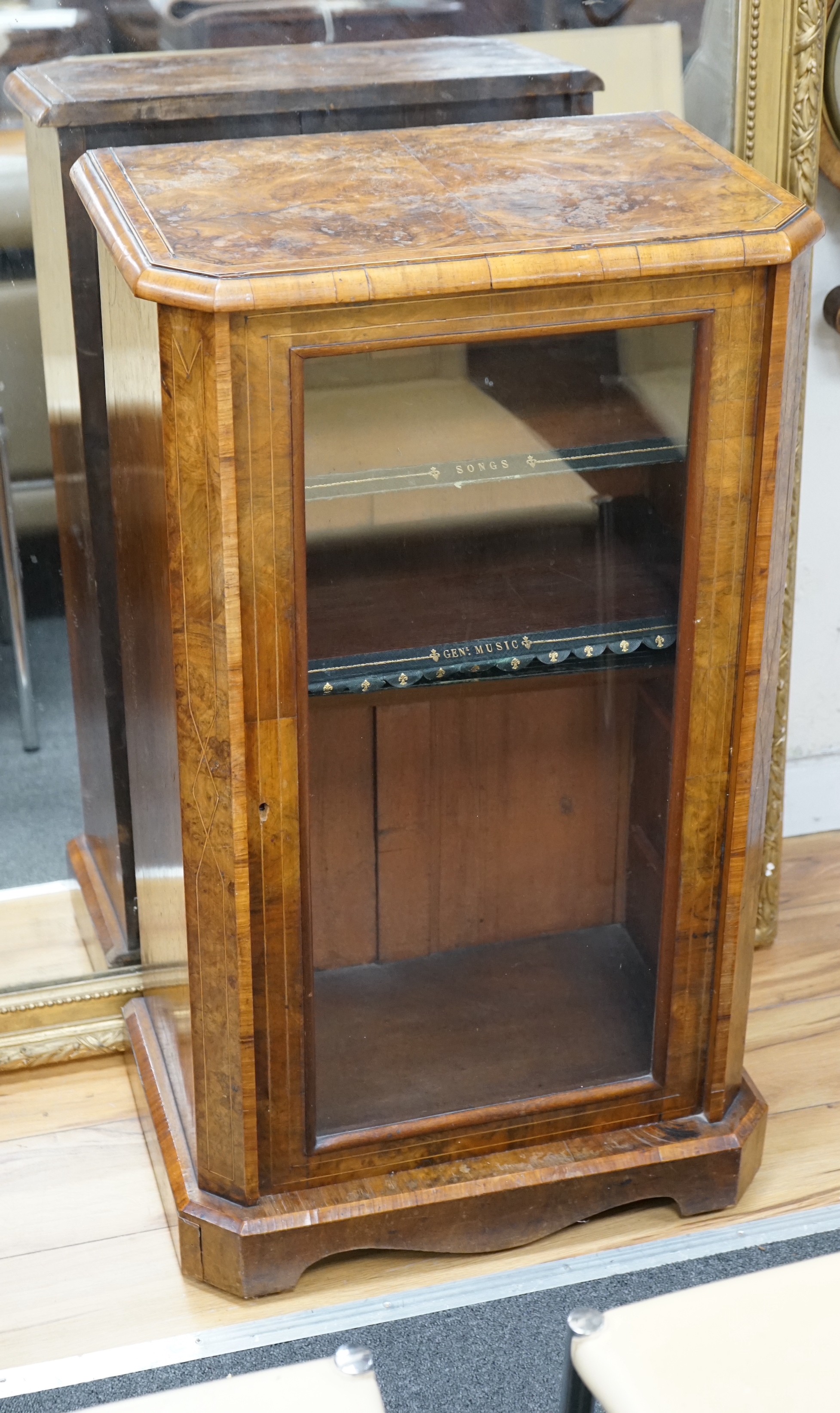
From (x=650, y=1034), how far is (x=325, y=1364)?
594mm

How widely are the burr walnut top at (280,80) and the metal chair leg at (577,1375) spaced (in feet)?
3.60

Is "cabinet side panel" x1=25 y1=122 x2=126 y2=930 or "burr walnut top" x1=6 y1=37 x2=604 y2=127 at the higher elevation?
"burr walnut top" x1=6 y1=37 x2=604 y2=127

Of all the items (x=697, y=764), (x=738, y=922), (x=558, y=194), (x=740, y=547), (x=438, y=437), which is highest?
(x=558, y=194)

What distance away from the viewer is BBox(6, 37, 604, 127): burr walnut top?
147 cm

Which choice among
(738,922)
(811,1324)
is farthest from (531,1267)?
(811,1324)

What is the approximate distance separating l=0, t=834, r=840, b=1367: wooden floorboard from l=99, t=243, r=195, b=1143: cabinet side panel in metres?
0.15

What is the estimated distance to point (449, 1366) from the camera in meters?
1.47

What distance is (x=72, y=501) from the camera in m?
1.65

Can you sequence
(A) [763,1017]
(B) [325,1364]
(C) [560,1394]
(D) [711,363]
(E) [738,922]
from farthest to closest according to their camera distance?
(A) [763,1017], (E) [738,922], (C) [560,1394], (D) [711,363], (B) [325,1364]

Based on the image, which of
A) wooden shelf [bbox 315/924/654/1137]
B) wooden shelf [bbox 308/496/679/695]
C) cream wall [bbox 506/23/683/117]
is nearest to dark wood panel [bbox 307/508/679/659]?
wooden shelf [bbox 308/496/679/695]

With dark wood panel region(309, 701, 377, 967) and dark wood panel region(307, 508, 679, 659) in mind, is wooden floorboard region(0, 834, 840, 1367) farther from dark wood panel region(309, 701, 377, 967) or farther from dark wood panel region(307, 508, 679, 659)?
dark wood panel region(307, 508, 679, 659)

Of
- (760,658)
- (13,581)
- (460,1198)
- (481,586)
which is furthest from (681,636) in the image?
(13,581)

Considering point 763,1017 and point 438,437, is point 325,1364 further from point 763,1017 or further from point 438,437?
point 763,1017

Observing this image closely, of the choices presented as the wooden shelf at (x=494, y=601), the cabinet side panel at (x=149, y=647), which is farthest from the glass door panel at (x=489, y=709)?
the cabinet side panel at (x=149, y=647)
